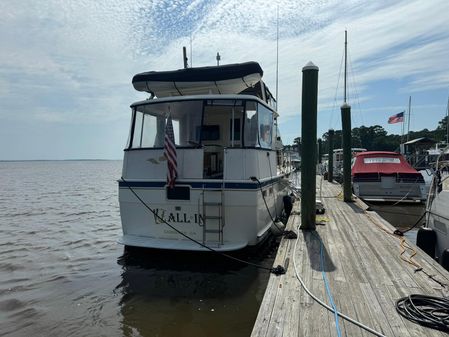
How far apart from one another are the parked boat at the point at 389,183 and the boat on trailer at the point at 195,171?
334 inches

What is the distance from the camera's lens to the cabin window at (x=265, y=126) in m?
8.05

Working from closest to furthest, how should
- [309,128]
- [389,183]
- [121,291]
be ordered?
[121,291] < [309,128] < [389,183]

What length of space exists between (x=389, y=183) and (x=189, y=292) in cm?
1211

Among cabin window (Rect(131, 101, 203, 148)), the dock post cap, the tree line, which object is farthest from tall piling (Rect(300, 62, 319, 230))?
the tree line

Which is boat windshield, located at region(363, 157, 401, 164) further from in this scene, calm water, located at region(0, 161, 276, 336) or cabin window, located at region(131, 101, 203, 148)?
cabin window, located at region(131, 101, 203, 148)

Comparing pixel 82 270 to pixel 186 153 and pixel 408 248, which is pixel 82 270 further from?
pixel 408 248

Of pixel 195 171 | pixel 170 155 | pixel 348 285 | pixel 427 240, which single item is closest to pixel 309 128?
pixel 195 171

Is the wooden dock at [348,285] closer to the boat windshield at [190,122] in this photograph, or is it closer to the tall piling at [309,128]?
the tall piling at [309,128]

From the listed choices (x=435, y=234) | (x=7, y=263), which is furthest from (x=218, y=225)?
(x=7, y=263)

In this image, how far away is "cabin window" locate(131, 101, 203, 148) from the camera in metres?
7.79

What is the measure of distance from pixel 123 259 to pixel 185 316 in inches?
144

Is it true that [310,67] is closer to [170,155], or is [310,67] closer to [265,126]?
[265,126]

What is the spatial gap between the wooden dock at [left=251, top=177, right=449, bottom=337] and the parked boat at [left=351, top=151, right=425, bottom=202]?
8.32 metres

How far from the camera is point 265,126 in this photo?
858 cm
